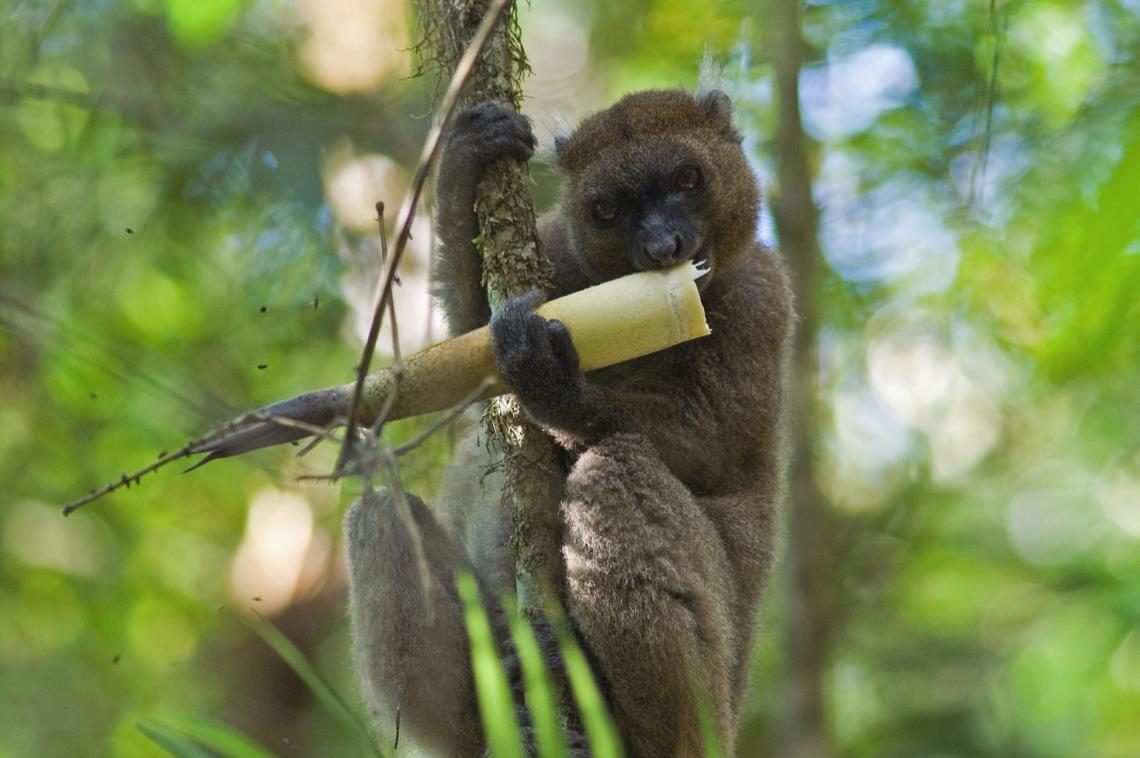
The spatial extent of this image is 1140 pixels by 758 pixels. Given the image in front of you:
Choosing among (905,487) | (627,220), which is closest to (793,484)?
(905,487)

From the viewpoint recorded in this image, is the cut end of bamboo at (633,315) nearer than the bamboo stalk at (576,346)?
No

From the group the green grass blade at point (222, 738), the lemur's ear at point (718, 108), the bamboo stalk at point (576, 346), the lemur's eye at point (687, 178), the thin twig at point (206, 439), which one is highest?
the lemur's ear at point (718, 108)

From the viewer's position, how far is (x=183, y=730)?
3457 millimetres

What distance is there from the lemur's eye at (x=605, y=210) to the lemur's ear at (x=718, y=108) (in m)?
1.07

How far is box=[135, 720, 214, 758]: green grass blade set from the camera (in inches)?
117

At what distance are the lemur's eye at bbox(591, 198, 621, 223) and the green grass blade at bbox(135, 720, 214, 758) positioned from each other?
412 centimetres

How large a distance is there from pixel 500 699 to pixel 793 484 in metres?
7.41

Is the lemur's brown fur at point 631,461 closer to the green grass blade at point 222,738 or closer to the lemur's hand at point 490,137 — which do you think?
the lemur's hand at point 490,137

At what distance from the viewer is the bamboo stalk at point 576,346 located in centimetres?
472

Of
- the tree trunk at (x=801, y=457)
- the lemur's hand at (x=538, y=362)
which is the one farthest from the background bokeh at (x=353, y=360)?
the lemur's hand at (x=538, y=362)

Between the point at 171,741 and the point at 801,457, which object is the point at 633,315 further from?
the point at 801,457

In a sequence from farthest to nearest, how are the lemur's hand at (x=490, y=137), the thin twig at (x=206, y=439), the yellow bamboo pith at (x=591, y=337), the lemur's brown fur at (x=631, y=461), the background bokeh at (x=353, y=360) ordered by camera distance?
the background bokeh at (x=353, y=360) → the lemur's hand at (x=490, y=137) → the lemur's brown fur at (x=631, y=461) → the yellow bamboo pith at (x=591, y=337) → the thin twig at (x=206, y=439)

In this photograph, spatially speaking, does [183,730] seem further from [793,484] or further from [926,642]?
[926,642]

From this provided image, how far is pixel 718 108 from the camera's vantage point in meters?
7.14
